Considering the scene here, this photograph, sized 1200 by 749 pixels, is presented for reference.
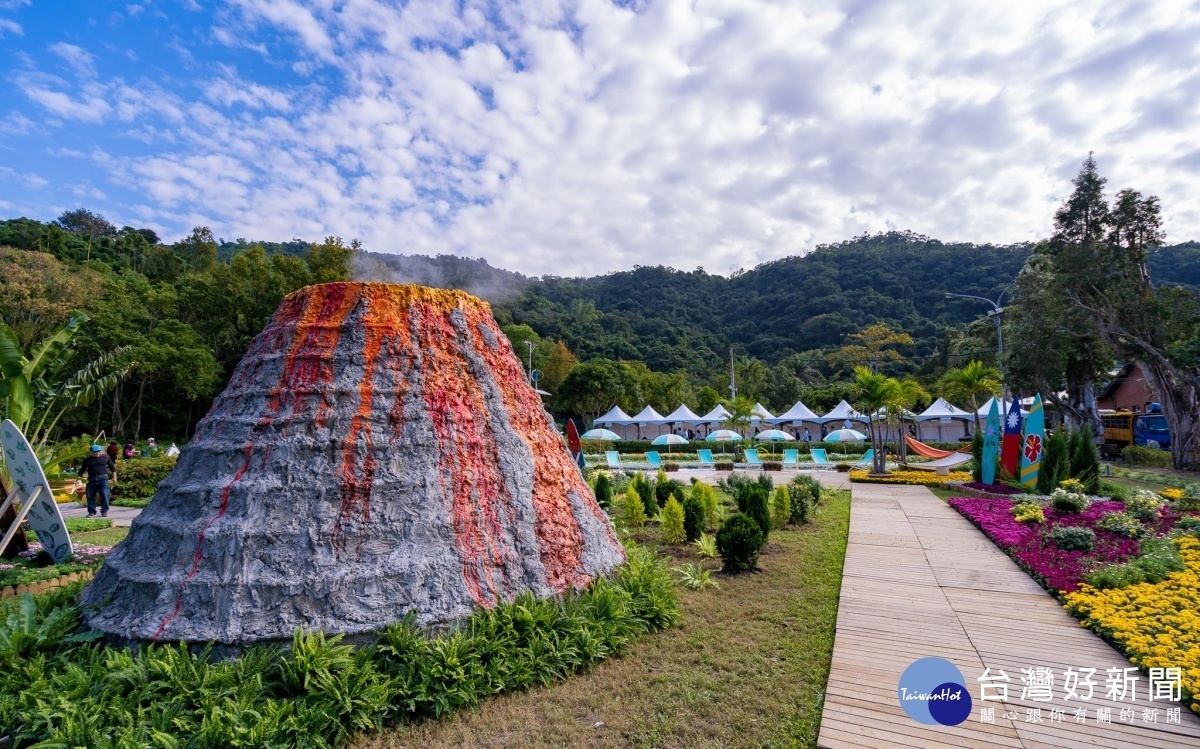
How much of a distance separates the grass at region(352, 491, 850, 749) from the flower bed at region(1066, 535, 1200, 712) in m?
2.63

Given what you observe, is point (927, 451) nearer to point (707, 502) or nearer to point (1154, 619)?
point (707, 502)

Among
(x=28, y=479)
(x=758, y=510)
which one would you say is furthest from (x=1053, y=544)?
(x=28, y=479)

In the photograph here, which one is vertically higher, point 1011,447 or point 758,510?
point 1011,447

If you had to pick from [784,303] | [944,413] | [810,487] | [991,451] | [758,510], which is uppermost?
[784,303]

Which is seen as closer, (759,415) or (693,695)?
(693,695)

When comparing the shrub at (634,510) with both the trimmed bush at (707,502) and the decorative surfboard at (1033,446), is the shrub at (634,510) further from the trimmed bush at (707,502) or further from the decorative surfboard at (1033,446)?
the decorative surfboard at (1033,446)

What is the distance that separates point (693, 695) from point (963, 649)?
2.95 metres

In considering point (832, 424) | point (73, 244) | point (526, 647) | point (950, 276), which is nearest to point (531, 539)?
point (526, 647)

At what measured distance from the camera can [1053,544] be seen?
9.43 m

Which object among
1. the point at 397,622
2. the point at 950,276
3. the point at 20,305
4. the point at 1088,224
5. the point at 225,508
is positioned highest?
the point at 950,276

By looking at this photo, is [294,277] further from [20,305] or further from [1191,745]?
[1191,745]

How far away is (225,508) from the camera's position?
4957 mm

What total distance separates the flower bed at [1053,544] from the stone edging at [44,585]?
12054 mm

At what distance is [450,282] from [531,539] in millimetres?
3557
